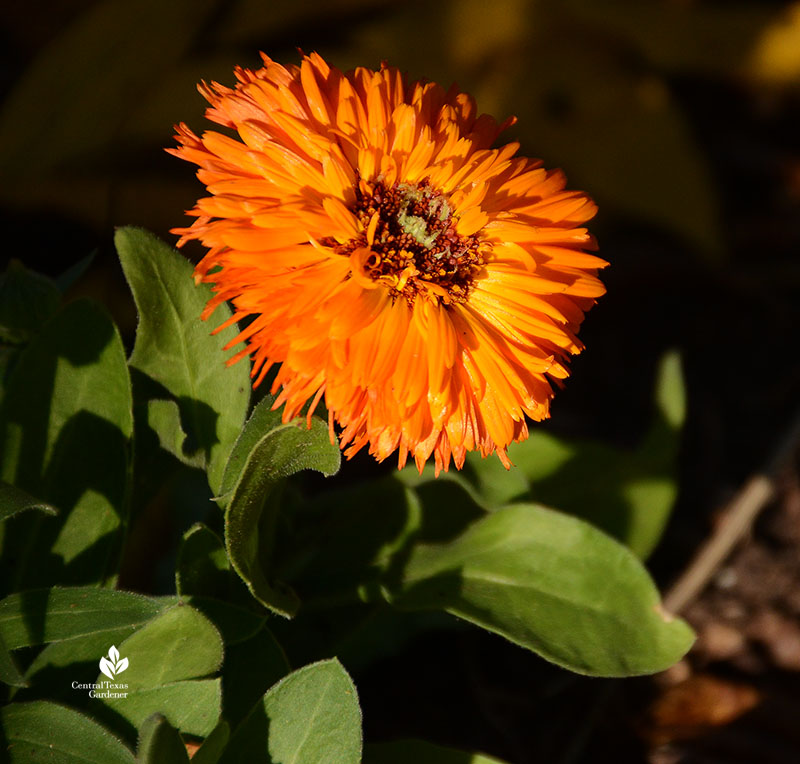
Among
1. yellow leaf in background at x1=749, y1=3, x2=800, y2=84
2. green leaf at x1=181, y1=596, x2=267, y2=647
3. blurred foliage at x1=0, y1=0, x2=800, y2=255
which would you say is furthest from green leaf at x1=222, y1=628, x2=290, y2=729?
yellow leaf in background at x1=749, y1=3, x2=800, y2=84

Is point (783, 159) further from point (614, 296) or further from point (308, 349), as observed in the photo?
point (308, 349)

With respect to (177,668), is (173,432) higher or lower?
higher

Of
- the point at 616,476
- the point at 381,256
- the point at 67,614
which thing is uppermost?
the point at 381,256

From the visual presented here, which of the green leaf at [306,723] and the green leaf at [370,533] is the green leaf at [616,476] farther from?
the green leaf at [306,723]

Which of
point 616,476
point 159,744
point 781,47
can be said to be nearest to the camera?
point 159,744

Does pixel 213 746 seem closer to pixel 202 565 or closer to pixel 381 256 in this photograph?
pixel 202 565

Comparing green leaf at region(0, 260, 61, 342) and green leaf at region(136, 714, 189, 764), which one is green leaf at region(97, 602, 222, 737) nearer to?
green leaf at region(136, 714, 189, 764)

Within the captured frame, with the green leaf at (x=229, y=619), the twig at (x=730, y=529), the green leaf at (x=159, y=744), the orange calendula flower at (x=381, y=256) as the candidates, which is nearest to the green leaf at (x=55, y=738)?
the green leaf at (x=159, y=744)

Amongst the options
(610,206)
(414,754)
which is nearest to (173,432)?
(414,754)
